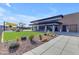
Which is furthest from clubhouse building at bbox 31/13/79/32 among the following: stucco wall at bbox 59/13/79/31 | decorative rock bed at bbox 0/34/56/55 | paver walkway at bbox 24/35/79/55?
decorative rock bed at bbox 0/34/56/55

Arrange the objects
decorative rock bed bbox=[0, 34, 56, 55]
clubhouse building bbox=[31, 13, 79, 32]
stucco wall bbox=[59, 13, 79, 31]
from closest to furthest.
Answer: decorative rock bed bbox=[0, 34, 56, 55], stucco wall bbox=[59, 13, 79, 31], clubhouse building bbox=[31, 13, 79, 32]

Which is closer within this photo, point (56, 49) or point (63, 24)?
point (56, 49)

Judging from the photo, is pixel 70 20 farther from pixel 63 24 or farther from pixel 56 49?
pixel 56 49

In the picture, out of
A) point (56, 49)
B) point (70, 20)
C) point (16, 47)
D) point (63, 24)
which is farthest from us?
point (63, 24)

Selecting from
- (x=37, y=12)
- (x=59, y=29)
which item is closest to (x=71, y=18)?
(x=59, y=29)

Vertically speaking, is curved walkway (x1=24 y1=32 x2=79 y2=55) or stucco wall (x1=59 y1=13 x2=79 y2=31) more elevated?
stucco wall (x1=59 y1=13 x2=79 y2=31)

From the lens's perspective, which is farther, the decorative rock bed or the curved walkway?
the decorative rock bed

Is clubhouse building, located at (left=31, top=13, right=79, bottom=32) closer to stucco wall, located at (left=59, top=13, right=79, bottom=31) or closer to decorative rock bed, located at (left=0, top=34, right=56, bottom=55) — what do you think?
stucco wall, located at (left=59, top=13, right=79, bottom=31)

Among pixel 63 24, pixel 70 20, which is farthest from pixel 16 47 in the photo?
pixel 70 20

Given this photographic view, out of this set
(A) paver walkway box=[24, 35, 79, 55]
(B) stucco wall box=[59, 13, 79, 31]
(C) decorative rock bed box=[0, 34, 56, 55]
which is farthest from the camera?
(B) stucco wall box=[59, 13, 79, 31]
